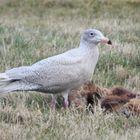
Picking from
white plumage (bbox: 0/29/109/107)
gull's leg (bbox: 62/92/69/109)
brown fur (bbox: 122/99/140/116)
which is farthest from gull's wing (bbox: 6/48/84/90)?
brown fur (bbox: 122/99/140/116)

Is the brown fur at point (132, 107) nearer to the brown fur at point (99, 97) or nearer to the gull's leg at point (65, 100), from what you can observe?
the brown fur at point (99, 97)

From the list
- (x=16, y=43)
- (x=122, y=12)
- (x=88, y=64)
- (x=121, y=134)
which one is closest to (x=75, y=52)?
(x=88, y=64)

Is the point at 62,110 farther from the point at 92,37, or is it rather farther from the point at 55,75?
the point at 92,37

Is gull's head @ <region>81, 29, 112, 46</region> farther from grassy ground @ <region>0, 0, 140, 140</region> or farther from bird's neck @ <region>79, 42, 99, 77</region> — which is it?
grassy ground @ <region>0, 0, 140, 140</region>

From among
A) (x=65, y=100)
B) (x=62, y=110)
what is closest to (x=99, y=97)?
(x=65, y=100)

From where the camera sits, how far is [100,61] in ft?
31.1

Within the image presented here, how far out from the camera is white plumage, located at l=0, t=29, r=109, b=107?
22.0ft

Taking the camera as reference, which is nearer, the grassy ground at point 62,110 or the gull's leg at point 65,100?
the grassy ground at point 62,110

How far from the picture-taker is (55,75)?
22.1 feet

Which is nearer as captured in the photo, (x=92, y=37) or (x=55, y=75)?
(x=55, y=75)

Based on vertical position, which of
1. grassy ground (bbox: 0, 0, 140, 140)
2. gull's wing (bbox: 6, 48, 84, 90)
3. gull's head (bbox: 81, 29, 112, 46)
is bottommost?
grassy ground (bbox: 0, 0, 140, 140)

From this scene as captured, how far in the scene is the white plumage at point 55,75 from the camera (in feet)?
22.0

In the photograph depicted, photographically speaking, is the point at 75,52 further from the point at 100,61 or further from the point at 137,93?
the point at 100,61

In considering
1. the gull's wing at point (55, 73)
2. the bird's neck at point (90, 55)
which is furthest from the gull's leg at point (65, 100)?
the bird's neck at point (90, 55)
